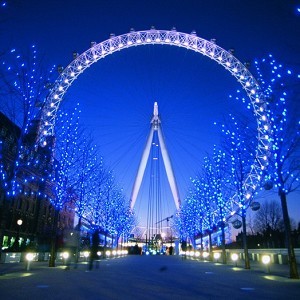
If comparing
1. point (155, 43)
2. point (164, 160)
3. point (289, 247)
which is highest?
point (155, 43)

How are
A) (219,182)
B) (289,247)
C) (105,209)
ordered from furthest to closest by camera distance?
(105,209), (219,182), (289,247)

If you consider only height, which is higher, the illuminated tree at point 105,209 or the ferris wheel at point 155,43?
the ferris wheel at point 155,43


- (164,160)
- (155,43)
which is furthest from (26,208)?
(155,43)

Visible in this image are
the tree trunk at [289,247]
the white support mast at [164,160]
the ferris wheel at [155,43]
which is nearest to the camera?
the tree trunk at [289,247]

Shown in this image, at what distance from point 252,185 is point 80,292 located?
22998 millimetres

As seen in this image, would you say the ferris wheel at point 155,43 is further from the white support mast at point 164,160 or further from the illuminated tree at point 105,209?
the white support mast at point 164,160

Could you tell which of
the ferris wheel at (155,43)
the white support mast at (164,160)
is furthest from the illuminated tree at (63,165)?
the white support mast at (164,160)

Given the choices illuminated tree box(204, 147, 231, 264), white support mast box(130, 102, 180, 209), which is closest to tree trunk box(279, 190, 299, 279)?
illuminated tree box(204, 147, 231, 264)

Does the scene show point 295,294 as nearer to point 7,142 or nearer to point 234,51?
point 234,51

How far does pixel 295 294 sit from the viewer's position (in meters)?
10.6

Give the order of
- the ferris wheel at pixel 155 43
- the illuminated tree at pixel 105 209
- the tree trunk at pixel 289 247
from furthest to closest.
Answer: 1. the illuminated tree at pixel 105 209
2. the ferris wheel at pixel 155 43
3. the tree trunk at pixel 289 247

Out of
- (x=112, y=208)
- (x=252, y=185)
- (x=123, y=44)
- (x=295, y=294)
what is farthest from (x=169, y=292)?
(x=112, y=208)

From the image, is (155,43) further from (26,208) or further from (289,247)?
(26,208)

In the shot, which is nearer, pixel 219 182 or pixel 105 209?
pixel 219 182
